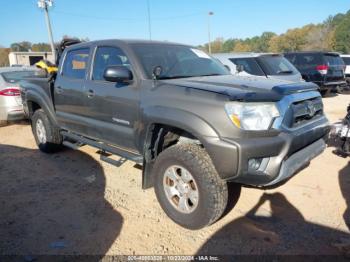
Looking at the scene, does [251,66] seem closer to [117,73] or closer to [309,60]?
[309,60]

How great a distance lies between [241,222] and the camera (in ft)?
10.6

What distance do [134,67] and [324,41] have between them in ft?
237

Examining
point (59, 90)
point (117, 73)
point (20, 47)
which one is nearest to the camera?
point (117, 73)

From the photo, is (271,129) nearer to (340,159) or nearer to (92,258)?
(92,258)

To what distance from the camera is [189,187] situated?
10.3 ft

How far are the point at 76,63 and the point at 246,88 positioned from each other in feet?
9.26

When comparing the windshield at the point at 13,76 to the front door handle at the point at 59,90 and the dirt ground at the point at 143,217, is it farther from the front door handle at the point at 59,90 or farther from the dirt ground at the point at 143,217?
the dirt ground at the point at 143,217

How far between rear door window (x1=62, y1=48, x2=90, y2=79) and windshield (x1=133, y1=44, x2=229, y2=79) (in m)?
1.00

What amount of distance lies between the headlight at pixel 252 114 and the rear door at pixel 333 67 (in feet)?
33.4

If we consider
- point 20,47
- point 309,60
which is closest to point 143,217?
point 309,60

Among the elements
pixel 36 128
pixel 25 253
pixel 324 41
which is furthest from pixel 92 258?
pixel 324 41

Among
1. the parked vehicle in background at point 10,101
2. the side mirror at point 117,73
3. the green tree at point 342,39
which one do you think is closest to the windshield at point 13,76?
the parked vehicle in background at point 10,101

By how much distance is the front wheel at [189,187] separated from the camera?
9.46ft

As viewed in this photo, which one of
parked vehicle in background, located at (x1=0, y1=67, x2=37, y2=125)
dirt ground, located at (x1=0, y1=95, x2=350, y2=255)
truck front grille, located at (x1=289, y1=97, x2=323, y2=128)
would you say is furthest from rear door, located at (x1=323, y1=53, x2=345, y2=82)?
parked vehicle in background, located at (x1=0, y1=67, x2=37, y2=125)
